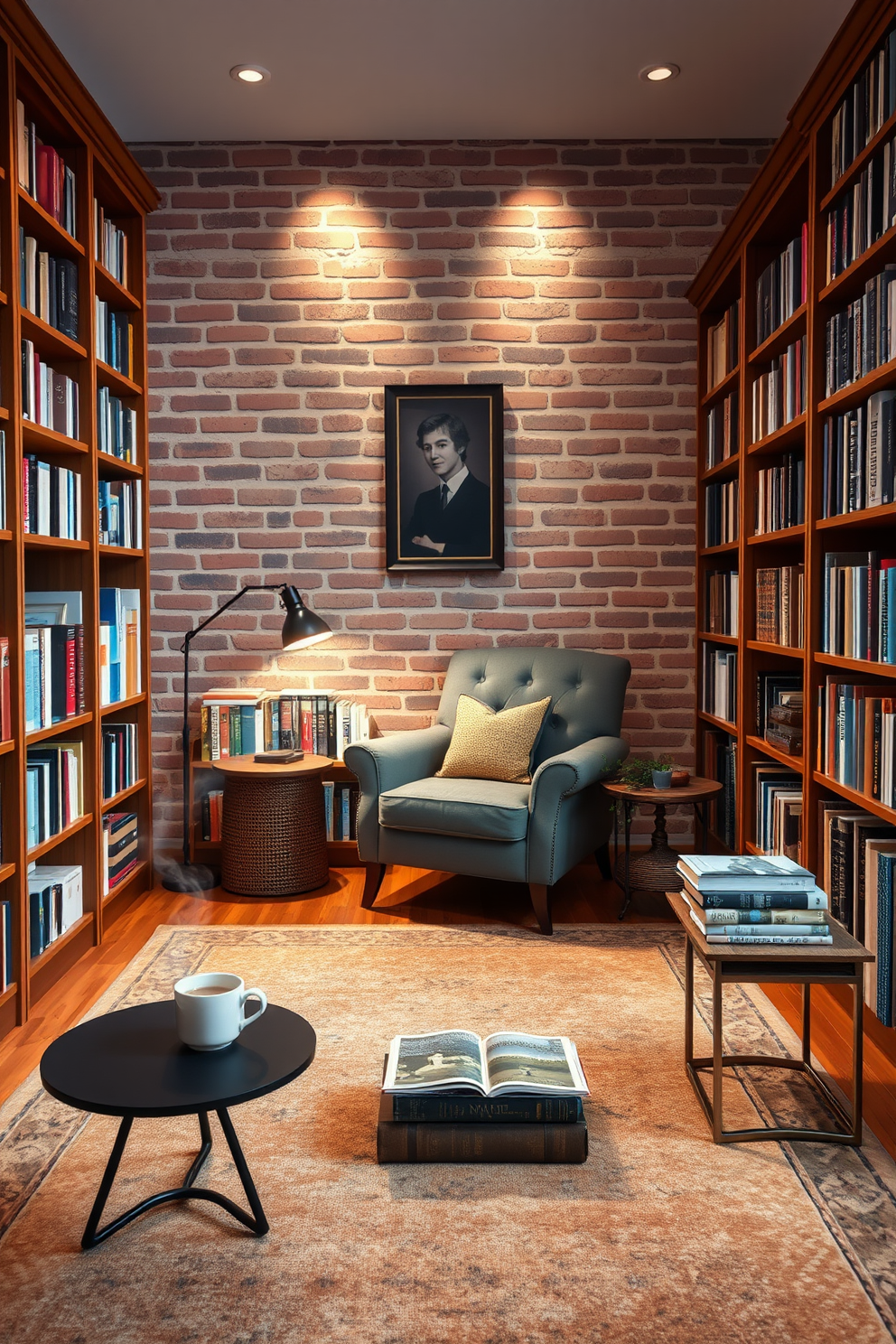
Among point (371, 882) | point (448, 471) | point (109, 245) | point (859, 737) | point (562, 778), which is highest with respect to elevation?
point (109, 245)

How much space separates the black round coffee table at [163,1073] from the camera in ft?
4.71

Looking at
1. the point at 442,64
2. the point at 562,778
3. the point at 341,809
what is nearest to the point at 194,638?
the point at 341,809

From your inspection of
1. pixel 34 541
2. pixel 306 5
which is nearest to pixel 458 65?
pixel 306 5

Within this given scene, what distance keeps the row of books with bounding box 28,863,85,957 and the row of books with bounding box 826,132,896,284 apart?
270 cm

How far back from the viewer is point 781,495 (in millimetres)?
3164

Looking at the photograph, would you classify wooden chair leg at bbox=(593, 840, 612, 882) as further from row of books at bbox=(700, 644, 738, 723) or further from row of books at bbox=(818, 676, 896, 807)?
row of books at bbox=(818, 676, 896, 807)

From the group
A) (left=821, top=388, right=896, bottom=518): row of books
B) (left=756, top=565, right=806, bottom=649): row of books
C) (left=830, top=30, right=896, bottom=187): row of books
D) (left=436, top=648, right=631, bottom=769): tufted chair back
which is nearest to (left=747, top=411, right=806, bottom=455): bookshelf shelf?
(left=821, top=388, right=896, bottom=518): row of books

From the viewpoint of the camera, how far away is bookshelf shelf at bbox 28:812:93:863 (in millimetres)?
2693

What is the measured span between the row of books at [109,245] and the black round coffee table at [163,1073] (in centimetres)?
256

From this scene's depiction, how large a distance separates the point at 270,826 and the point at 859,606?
2.19m

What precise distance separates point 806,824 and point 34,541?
224cm

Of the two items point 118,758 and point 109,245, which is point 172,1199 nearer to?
point 118,758

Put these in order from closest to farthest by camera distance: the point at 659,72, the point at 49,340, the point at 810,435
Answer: the point at 810,435 → the point at 49,340 → the point at 659,72

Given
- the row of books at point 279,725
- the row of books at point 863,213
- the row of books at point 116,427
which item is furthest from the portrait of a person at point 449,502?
the row of books at point 863,213
